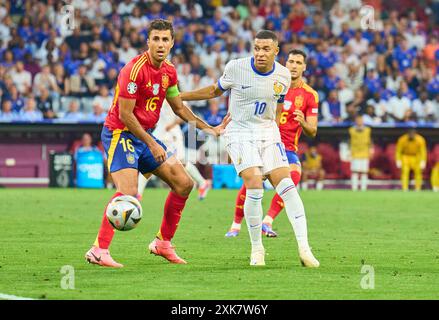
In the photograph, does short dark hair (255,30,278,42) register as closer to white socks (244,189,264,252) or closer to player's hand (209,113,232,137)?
player's hand (209,113,232,137)

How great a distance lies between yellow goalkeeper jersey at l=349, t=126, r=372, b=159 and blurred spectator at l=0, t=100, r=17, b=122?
9.09 metres

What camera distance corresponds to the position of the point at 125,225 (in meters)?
10.3

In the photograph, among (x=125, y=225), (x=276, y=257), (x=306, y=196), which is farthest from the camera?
(x=306, y=196)

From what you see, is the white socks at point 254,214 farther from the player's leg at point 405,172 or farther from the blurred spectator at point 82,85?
the player's leg at point 405,172

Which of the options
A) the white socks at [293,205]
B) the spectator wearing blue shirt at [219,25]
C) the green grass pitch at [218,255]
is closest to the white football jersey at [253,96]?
the white socks at [293,205]

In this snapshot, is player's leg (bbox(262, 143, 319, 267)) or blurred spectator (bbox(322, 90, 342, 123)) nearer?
player's leg (bbox(262, 143, 319, 267))

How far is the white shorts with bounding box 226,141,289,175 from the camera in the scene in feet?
35.2

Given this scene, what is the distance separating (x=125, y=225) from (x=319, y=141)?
66.8 feet

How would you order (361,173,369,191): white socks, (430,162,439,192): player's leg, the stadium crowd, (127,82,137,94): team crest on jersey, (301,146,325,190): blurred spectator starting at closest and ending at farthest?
(127,82,137,94): team crest on jersey < the stadium crowd < (301,146,325,190): blurred spectator < (361,173,369,191): white socks < (430,162,439,192): player's leg

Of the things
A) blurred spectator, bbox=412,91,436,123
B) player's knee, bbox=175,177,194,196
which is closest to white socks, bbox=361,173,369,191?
blurred spectator, bbox=412,91,436,123

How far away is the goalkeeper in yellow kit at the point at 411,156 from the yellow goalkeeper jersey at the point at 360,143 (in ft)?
Answer: 3.11

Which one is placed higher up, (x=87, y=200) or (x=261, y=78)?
(x=261, y=78)
